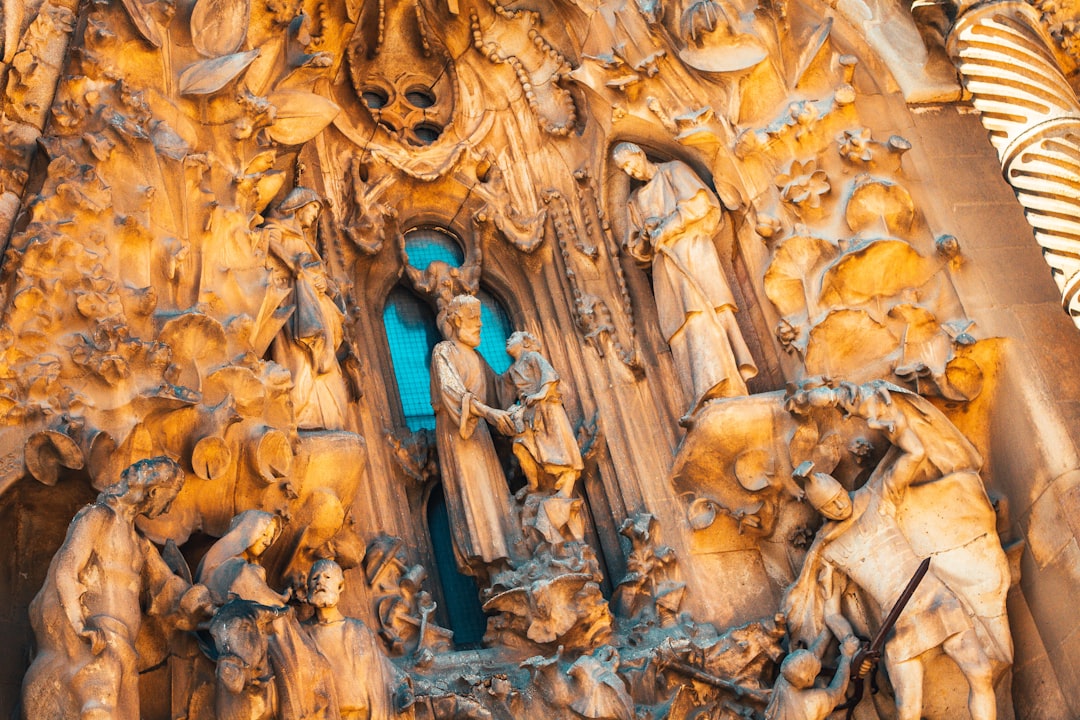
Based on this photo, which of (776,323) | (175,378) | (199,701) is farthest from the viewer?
(776,323)

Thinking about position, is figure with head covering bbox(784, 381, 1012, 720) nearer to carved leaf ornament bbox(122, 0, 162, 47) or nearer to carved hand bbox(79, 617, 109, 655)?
carved hand bbox(79, 617, 109, 655)

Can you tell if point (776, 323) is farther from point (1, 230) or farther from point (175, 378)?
point (1, 230)

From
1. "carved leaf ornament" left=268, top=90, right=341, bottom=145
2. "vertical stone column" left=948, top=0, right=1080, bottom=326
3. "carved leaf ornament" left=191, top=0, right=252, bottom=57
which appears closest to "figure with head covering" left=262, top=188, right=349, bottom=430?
"carved leaf ornament" left=268, top=90, right=341, bottom=145

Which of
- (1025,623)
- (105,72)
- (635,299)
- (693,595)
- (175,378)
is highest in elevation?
(105,72)

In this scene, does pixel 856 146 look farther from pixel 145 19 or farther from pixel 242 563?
pixel 242 563

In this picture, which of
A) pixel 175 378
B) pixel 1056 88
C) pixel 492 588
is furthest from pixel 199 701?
pixel 1056 88

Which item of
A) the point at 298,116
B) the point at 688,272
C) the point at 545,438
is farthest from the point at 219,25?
the point at 688,272
